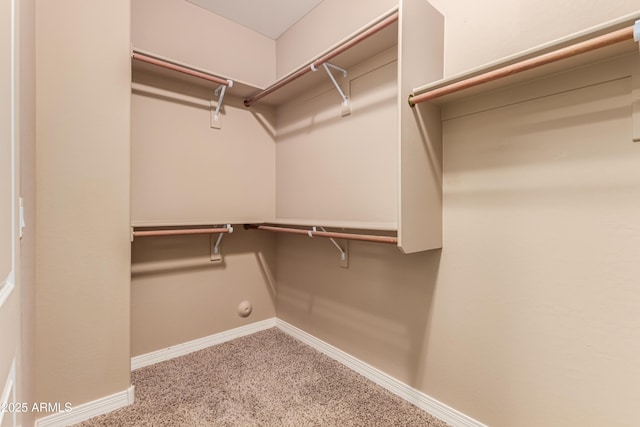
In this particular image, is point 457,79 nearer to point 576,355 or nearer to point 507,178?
point 507,178

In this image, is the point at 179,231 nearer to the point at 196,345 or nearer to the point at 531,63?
the point at 196,345

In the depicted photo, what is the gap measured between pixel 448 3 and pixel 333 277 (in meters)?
1.77

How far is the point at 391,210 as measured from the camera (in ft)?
5.87

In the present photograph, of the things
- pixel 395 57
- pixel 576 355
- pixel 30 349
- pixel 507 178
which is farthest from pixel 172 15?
pixel 576 355

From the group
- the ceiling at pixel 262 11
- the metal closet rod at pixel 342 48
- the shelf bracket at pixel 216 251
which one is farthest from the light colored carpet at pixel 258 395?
the ceiling at pixel 262 11

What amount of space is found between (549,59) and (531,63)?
5 centimetres

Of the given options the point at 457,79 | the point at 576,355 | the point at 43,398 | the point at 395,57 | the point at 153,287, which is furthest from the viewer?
the point at 153,287

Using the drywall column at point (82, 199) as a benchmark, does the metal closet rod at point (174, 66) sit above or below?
above

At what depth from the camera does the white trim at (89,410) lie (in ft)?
4.93

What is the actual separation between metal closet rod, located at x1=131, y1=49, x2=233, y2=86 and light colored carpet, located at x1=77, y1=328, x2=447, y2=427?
199 cm

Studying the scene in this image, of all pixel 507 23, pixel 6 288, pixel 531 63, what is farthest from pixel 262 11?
pixel 6 288

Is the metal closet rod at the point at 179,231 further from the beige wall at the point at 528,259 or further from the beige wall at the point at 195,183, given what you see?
the beige wall at the point at 528,259

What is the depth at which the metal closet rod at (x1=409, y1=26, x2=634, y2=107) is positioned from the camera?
92 centimetres

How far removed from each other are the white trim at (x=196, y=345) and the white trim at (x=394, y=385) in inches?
13.7
